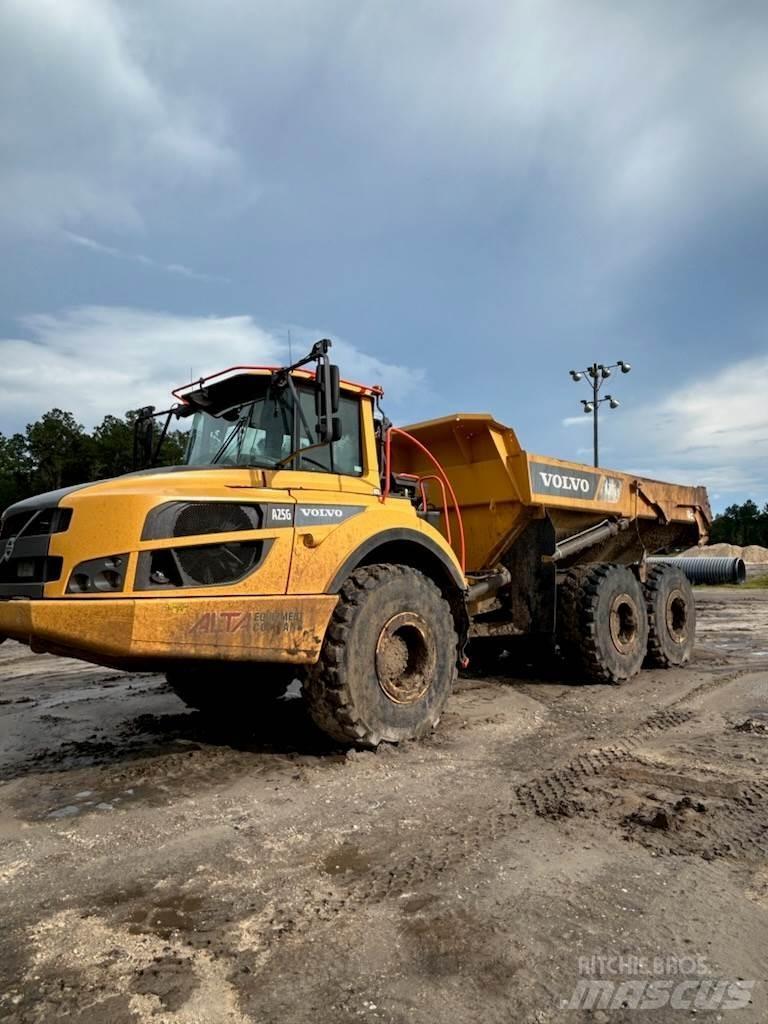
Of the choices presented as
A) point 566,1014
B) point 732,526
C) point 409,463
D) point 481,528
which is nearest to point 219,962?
point 566,1014

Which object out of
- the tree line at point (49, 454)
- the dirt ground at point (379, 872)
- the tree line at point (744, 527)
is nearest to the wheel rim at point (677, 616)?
the dirt ground at point (379, 872)

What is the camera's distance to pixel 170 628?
3.79 meters

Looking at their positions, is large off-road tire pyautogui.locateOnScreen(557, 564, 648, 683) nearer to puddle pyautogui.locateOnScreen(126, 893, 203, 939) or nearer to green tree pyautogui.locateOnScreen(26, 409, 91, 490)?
puddle pyautogui.locateOnScreen(126, 893, 203, 939)

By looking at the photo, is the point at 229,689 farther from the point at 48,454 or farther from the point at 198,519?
the point at 48,454

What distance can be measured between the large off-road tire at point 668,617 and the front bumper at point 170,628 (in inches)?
208

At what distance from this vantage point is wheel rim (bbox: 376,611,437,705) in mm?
4762

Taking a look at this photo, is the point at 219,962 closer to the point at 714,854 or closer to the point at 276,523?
the point at 714,854

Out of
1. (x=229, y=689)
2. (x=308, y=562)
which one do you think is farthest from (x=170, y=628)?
(x=229, y=689)

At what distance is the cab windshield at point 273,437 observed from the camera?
476cm

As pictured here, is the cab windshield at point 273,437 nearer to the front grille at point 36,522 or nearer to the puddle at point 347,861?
the front grille at point 36,522

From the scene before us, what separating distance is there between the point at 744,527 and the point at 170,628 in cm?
9676

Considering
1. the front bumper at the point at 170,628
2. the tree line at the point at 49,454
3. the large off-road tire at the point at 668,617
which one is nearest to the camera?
the front bumper at the point at 170,628

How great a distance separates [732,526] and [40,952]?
99.4 metres

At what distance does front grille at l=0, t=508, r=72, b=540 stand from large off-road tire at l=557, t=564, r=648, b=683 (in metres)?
5.04
